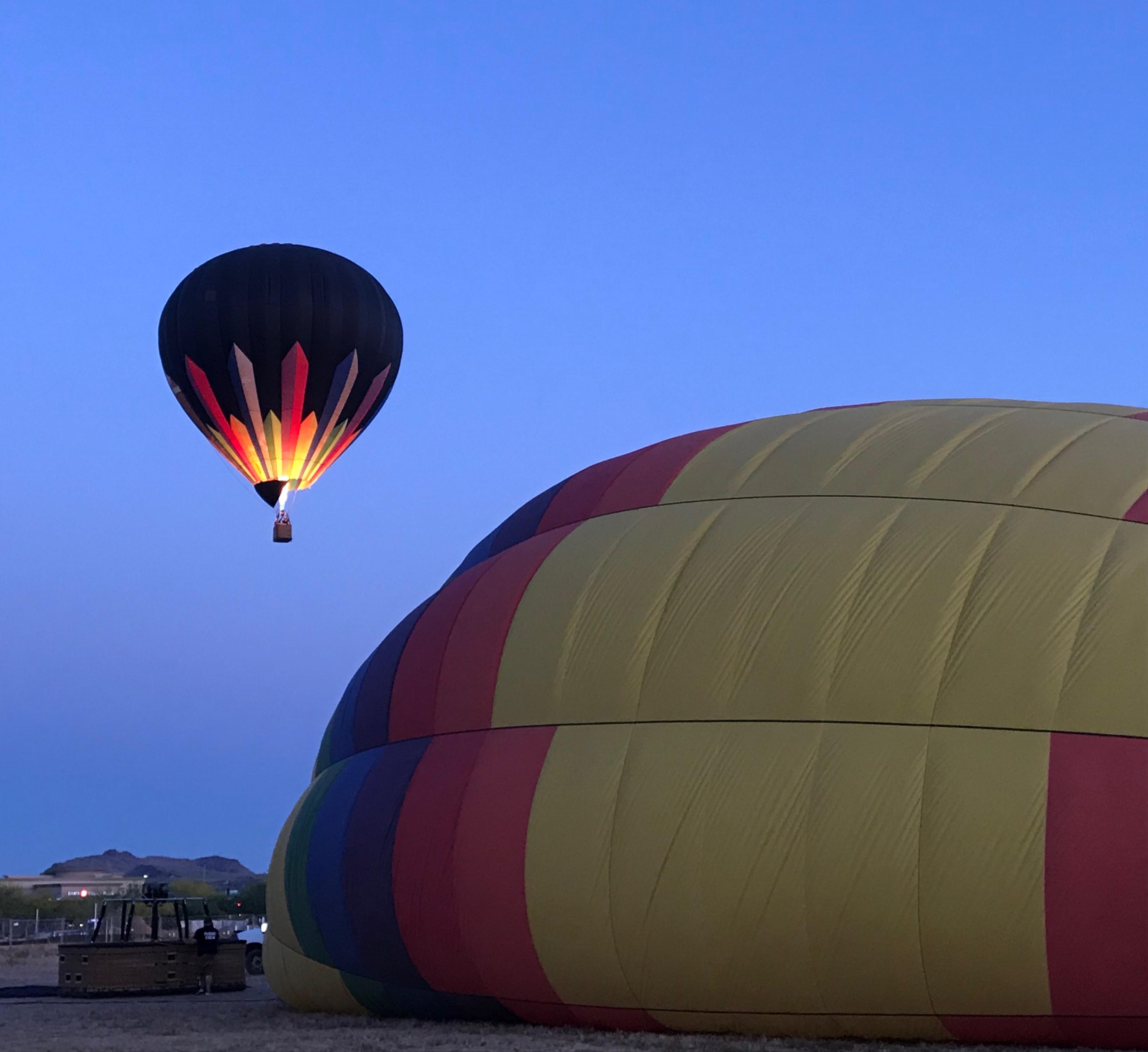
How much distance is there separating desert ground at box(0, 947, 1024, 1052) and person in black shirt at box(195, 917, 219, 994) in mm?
1544

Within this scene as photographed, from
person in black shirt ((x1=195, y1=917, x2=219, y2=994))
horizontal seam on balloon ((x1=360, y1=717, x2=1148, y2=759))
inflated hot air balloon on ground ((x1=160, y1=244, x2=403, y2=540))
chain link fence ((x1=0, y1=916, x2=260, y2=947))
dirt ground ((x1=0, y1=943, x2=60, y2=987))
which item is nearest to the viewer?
horizontal seam on balloon ((x1=360, y1=717, x2=1148, y2=759))

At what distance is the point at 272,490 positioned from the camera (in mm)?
22344

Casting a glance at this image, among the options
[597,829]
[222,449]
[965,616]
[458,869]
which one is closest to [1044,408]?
[965,616]

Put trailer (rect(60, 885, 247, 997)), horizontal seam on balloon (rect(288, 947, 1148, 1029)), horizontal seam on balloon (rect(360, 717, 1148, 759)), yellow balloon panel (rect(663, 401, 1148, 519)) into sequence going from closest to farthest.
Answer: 1. horizontal seam on balloon (rect(288, 947, 1148, 1029))
2. horizontal seam on balloon (rect(360, 717, 1148, 759))
3. yellow balloon panel (rect(663, 401, 1148, 519))
4. trailer (rect(60, 885, 247, 997))

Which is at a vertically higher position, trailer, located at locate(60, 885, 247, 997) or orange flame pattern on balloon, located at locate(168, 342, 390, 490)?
orange flame pattern on balloon, located at locate(168, 342, 390, 490)

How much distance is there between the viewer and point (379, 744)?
12.9 m

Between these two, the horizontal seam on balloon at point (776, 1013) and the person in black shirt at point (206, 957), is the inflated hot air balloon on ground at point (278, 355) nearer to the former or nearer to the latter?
the person in black shirt at point (206, 957)

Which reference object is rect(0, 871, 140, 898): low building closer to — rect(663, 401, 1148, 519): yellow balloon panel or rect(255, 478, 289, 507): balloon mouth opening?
rect(255, 478, 289, 507): balloon mouth opening

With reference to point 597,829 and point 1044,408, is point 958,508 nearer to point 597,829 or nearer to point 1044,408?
point 1044,408

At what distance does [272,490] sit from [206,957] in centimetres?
728

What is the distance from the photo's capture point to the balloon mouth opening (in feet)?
73.2

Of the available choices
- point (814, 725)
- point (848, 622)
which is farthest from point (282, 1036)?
point (848, 622)

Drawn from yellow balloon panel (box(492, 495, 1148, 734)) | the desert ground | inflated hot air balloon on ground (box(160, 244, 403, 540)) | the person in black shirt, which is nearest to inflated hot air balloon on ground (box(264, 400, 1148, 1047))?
yellow balloon panel (box(492, 495, 1148, 734))

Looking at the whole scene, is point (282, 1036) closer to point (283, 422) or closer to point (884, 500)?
point (884, 500)
